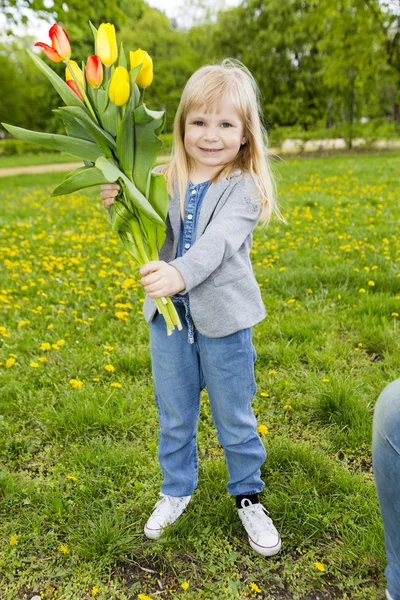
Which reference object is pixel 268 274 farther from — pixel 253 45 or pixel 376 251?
pixel 253 45

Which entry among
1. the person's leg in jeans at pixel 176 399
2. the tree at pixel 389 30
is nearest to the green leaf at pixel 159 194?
the person's leg in jeans at pixel 176 399

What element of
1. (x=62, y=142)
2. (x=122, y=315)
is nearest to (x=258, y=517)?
(x=62, y=142)

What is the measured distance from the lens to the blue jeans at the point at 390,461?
4.29ft

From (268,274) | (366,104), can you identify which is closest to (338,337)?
(268,274)

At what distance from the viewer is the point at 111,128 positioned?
4.72ft

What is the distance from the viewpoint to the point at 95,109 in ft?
4.71

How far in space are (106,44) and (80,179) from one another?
13.5 inches

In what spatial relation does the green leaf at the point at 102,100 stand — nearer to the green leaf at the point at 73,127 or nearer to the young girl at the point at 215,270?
the green leaf at the point at 73,127

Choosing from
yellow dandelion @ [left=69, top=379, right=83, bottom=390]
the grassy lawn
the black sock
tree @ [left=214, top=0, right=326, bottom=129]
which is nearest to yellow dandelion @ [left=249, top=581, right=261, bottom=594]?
the grassy lawn

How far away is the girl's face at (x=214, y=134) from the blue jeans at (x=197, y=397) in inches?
21.1

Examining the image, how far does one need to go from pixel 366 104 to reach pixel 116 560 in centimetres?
3731

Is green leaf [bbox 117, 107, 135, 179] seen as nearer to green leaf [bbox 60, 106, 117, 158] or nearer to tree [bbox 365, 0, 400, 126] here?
green leaf [bbox 60, 106, 117, 158]

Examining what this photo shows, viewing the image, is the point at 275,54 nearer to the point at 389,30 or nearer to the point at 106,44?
the point at 389,30

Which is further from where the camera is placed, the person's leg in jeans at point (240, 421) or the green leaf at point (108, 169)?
the person's leg in jeans at point (240, 421)
